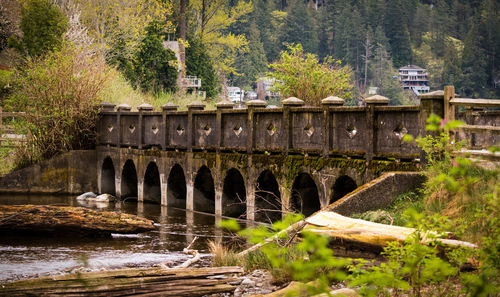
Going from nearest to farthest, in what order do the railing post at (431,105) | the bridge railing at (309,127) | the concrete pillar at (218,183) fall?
1. the railing post at (431,105)
2. the bridge railing at (309,127)
3. the concrete pillar at (218,183)

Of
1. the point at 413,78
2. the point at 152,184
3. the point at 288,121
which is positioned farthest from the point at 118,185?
the point at 413,78

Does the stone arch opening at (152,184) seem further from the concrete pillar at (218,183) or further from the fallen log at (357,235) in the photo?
the fallen log at (357,235)

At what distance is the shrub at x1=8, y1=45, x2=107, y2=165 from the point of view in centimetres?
2705

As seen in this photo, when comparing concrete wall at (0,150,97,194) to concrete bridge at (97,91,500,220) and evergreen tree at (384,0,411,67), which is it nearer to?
concrete bridge at (97,91,500,220)

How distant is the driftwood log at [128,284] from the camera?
9.28 metres

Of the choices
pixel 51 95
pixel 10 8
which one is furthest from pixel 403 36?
pixel 51 95

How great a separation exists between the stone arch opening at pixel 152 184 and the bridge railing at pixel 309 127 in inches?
44.8

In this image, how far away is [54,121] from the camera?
88.9 ft

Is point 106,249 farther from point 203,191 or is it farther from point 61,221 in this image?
point 203,191

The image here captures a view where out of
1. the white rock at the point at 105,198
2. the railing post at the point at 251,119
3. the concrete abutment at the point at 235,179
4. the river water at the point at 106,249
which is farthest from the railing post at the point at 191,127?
the white rock at the point at 105,198

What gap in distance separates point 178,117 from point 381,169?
9.99 m

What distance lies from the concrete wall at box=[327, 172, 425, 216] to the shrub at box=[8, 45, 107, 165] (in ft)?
55.8

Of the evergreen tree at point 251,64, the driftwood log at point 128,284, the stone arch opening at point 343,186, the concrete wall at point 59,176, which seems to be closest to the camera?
the driftwood log at point 128,284

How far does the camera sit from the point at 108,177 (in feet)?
92.9
